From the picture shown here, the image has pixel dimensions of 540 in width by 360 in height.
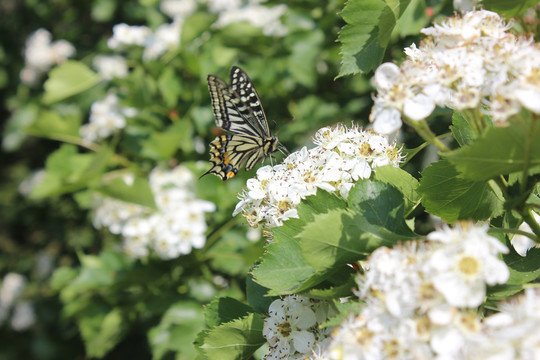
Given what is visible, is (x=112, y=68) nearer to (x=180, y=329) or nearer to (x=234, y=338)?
(x=180, y=329)

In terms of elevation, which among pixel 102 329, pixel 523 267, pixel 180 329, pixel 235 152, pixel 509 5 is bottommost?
pixel 102 329

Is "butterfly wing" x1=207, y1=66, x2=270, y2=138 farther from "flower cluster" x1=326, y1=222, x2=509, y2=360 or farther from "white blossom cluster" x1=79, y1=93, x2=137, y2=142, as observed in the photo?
"flower cluster" x1=326, y1=222, x2=509, y2=360

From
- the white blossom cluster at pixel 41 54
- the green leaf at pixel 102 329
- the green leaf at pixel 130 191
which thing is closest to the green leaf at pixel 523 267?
the green leaf at pixel 130 191

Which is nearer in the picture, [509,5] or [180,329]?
[509,5]

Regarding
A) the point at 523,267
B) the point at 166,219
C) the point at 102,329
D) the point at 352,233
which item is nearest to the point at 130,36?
the point at 166,219

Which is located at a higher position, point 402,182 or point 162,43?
point 402,182

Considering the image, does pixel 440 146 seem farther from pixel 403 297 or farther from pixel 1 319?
pixel 1 319
